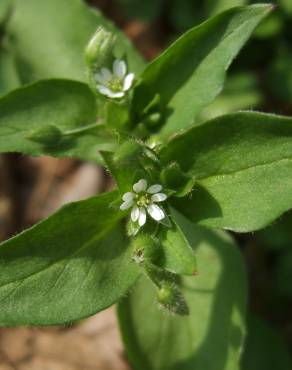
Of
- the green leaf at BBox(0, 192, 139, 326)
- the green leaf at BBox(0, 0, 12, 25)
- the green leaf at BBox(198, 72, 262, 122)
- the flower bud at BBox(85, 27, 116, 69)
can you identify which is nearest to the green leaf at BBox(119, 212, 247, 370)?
the green leaf at BBox(0, 192, 139, 326)

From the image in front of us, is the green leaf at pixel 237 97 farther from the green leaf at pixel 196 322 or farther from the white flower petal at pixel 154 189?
the white flower petal at pixel 154 189

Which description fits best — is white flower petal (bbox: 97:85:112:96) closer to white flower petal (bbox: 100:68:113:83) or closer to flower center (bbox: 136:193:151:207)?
white flower petal (bbox: 100:68:113:83)

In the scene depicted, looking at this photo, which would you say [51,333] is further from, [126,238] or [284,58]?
[284,58]

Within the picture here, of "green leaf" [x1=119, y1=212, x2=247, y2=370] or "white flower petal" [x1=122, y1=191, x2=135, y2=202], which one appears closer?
"white flower petal" [x1=122, y1=191, x2=135, y2=202]

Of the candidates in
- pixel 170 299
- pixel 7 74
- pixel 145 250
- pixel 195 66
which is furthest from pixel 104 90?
pixel 7 74

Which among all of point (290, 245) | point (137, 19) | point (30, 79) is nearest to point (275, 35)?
point (137, 19)

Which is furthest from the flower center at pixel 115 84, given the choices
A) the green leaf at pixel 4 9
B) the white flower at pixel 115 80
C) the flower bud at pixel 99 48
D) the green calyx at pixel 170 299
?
the green leaf at pixel 4 9
